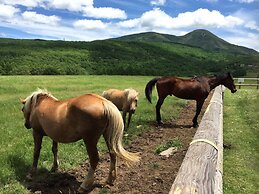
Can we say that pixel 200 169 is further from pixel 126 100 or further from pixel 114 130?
pixel 126 100

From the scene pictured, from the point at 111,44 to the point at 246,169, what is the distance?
10386 cm

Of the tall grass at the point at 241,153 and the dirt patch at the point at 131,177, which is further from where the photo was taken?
the tall grass at the point at 241,153

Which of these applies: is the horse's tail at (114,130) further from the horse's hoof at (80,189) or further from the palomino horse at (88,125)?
the horse's hoof at (80,189)

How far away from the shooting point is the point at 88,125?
21.4 feet

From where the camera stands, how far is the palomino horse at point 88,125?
21.4 feet

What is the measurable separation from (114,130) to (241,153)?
4.85m

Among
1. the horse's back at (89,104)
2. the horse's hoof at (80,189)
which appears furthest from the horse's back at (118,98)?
the horse's hoof at (80,189)

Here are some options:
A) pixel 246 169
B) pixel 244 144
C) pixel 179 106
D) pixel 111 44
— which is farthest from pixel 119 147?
pixel 111 44

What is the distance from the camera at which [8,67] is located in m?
57.2

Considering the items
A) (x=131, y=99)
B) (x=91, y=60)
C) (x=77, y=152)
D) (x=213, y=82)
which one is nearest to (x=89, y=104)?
(x=77, y=152)

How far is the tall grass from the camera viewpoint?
7.36 meters

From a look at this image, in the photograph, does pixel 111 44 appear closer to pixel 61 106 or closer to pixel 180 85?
pixel 180 85

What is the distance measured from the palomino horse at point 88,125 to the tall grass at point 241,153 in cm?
240

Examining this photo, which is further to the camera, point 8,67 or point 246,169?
point 8,67
